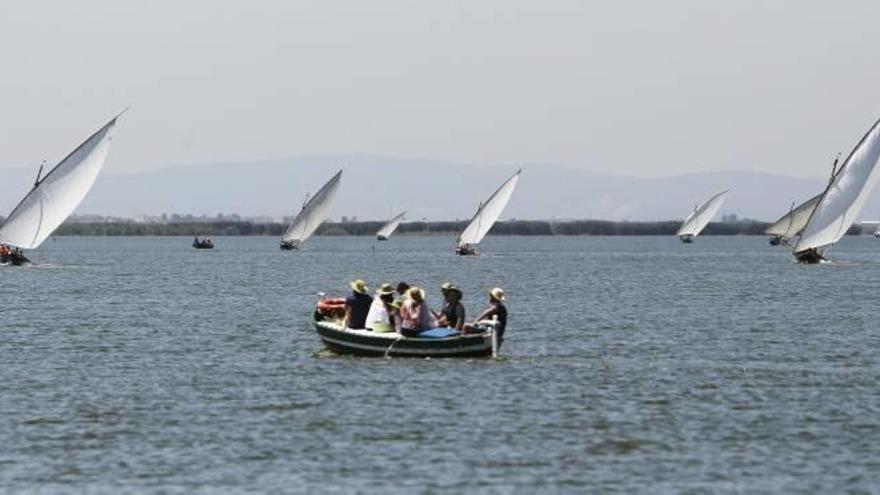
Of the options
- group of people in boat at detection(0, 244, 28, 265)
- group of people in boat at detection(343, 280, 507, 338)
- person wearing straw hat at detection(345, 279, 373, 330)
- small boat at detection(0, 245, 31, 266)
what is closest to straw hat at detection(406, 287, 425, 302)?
group of people in boat at detection(343, 280, 507, 338)

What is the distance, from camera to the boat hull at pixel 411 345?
53.2 meters

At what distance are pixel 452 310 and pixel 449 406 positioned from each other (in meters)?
9.89

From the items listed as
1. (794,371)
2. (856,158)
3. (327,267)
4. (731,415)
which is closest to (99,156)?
(327,267)

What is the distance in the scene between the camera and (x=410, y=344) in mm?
53562

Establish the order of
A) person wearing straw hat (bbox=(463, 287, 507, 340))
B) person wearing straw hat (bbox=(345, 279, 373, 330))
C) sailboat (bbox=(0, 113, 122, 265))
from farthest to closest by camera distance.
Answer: sailboat (bbox=(0, 113, 122, 265))
person wearing straw hat (bbox=(345, 279, 373, 330))
person wearing straw hat (bbox=(463, 287, 507, 340))

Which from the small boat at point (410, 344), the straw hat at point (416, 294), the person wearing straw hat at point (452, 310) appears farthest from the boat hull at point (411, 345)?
the straw hat at point (416, 294)

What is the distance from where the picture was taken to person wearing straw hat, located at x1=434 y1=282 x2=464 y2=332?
52688 mm

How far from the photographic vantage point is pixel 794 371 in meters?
53.5

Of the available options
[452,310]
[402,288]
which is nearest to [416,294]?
[452,310]

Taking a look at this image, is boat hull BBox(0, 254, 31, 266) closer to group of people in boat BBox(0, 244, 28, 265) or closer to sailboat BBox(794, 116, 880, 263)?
group of people in boat BBox(0, 244, 28, 265)

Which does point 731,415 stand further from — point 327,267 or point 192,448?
point 327,267

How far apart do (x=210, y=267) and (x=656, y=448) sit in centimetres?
14342

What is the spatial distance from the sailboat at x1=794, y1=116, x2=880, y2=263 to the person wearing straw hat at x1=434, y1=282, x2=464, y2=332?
85582 mm

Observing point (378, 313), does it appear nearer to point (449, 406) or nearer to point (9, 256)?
point (449, 406)
